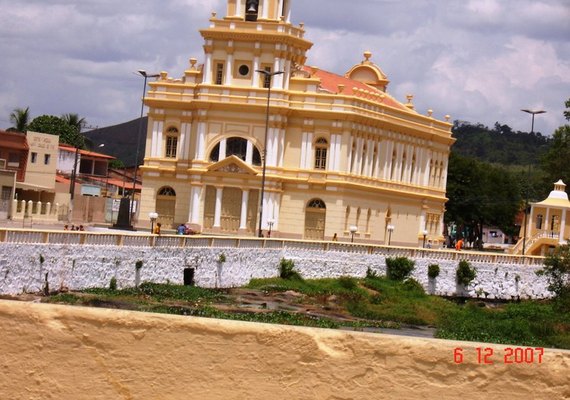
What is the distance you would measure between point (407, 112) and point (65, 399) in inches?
2824

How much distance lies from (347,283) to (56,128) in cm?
6953

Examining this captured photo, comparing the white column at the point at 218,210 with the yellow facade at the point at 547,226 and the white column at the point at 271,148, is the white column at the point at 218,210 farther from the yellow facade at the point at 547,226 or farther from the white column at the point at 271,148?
the yellow facade at the point at 547,226

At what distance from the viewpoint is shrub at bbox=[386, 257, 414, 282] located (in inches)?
2237

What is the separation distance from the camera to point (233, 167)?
234 feet

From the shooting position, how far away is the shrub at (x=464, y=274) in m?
58.5

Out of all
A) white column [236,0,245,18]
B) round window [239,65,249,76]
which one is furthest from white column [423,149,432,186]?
white column [236,0,245,18]

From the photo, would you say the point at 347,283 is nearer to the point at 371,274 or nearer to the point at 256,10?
the point at 371,274

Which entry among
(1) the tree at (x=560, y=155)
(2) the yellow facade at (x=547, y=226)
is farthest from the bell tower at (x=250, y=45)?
(1) the tree at (x=560, y=155)

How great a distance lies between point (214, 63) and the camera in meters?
73.5

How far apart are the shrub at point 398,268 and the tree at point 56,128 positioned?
212 ft

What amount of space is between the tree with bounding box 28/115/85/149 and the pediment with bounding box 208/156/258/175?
47.4 meters

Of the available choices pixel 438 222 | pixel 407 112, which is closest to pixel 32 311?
pixel 407 112
